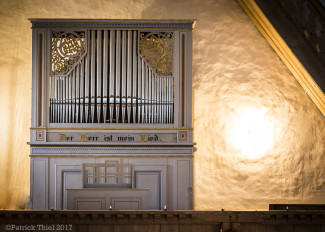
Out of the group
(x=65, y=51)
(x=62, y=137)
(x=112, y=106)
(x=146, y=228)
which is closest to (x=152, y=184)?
(x=112, y=106)

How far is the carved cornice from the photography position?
694cm

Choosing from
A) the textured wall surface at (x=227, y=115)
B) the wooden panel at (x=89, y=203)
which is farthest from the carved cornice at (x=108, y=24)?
the wooden panel at (x=89, y=203)

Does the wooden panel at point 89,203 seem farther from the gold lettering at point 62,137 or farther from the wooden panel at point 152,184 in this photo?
the gold lettering at point 62,137

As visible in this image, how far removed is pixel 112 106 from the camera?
6.92 m

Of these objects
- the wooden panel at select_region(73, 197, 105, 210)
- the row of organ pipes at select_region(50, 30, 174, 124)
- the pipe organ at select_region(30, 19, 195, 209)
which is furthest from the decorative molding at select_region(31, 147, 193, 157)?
the wooden panel at select_region(73, 197, 105, 210)

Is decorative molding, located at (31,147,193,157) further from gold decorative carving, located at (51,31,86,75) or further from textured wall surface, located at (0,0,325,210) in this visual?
gold decorative carving, located at (51,31,86,75)

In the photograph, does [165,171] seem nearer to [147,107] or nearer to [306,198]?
[147,107]

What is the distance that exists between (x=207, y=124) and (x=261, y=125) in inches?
39.3

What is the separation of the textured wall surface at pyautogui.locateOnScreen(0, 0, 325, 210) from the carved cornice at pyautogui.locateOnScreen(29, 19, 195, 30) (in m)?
1.11

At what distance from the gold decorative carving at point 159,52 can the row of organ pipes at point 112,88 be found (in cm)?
9

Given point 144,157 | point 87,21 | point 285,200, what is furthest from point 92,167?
point 285,200

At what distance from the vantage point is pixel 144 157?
693 cm

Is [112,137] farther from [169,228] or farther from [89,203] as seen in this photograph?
[169,228]

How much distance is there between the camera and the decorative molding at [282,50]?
6992 millimetres
